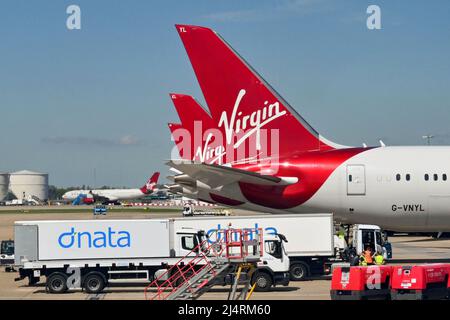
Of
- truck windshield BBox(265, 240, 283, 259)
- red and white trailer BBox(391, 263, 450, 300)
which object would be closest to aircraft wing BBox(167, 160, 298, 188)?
truck windshield BBox(265, 240, 283, 259)

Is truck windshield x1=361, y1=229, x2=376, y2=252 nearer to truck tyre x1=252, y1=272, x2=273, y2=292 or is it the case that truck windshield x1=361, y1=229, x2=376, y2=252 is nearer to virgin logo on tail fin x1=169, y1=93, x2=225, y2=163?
virgin logo on tail fin x1=169, y1=93, x2=225, y2=163

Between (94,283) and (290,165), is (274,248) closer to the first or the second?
(94,283)

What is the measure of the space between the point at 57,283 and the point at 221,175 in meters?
10.5

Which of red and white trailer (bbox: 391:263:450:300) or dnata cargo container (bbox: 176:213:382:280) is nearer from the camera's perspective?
red and white trailer (bbox: 391:263:450:300)

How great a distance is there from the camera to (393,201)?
1682 inches

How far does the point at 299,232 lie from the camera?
38.0 metres

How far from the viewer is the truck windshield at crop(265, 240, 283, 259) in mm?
34844

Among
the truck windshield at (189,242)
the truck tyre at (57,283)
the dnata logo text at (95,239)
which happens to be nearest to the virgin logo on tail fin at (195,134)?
the truck windshield at (189,242)

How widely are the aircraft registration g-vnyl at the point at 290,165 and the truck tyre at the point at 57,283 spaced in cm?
873

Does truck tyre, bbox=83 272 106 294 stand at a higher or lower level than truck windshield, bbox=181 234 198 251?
lower

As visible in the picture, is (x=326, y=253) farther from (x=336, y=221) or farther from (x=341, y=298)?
(x=341, y=298)

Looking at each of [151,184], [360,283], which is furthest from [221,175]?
[151,184]
